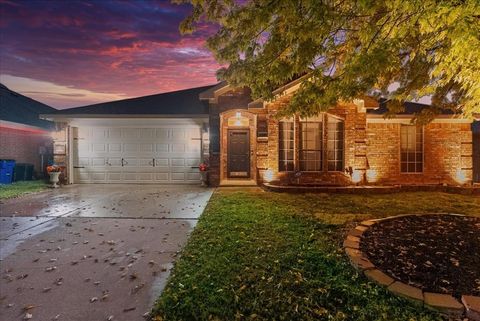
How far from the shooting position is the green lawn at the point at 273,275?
2.76 metres

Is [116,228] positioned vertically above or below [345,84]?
below

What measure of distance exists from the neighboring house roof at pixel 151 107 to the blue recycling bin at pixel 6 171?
3573 millimetres

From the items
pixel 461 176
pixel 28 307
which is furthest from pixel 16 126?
pixel 461 176

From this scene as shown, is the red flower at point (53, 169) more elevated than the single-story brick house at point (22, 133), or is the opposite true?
the single-story brick house at point (22, 133)

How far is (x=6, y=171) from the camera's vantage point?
13.3 meters

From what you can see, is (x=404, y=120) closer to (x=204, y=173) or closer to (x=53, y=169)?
(x=204, y=173)

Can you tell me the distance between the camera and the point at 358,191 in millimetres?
9984

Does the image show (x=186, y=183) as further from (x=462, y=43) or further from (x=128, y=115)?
(x=462, y=43)

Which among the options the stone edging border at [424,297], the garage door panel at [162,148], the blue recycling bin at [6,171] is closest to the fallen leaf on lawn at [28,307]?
the stone edging border at [424,297]

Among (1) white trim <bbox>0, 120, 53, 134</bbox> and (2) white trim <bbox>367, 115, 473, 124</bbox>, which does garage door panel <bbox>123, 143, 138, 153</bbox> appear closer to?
(1) white trim <bbox>0, 120, 53, 134</bbox>

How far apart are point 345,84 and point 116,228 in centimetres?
505

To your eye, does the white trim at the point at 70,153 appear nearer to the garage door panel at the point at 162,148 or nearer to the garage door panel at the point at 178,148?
the garage door panel at the point at 162,148

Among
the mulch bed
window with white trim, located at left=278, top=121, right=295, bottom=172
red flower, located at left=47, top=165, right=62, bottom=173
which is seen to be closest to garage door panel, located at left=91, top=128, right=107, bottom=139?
red flower, located at left=47, top=165, right=62, bottom=173

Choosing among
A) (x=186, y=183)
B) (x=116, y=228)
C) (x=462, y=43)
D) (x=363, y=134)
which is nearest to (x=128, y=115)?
(x=186, y=183)
